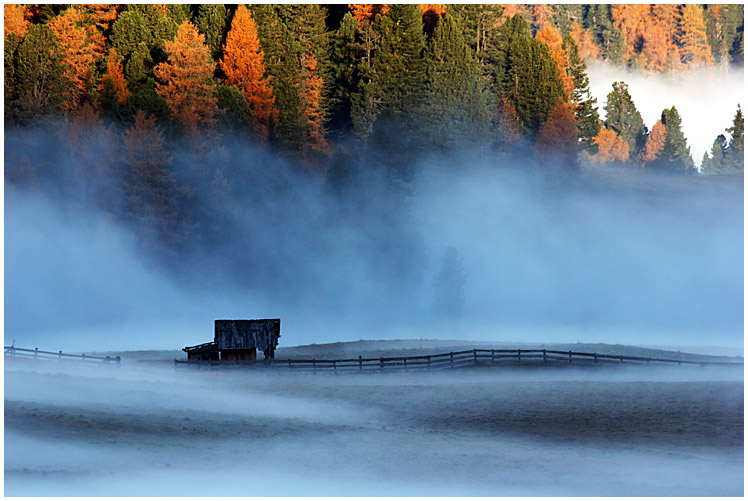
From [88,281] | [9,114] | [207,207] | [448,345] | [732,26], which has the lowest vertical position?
[448,345]

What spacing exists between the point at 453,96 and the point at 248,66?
1811 cm

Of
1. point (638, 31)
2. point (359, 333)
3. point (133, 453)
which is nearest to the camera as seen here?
point (133, 453)

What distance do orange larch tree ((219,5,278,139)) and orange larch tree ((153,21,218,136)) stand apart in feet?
27.2

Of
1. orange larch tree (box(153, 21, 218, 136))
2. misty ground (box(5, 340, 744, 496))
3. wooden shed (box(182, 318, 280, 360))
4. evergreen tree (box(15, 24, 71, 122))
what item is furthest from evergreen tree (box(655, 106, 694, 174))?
wooden shed (box(182, 318, 280, 360))

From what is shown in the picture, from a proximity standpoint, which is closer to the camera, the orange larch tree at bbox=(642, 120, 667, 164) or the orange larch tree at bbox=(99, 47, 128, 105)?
the orange larch tree at bbox=(99, 47, 128, 105)

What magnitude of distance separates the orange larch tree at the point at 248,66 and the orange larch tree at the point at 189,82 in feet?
27.2

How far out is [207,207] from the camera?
82625 millimetres

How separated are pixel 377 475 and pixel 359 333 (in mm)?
49967

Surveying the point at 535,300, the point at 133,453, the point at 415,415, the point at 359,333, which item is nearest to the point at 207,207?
the point at 359,333

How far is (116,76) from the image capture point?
88250mm

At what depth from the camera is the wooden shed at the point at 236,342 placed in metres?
51.6

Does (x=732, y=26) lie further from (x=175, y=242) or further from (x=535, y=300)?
(x=175, y=242)

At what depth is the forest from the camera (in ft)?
267

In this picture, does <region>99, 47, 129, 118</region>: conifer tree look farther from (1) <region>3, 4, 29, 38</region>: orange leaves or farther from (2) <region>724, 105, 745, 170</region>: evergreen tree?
(2) <region>724, 105, 745, 170</region>: evergreen tree
